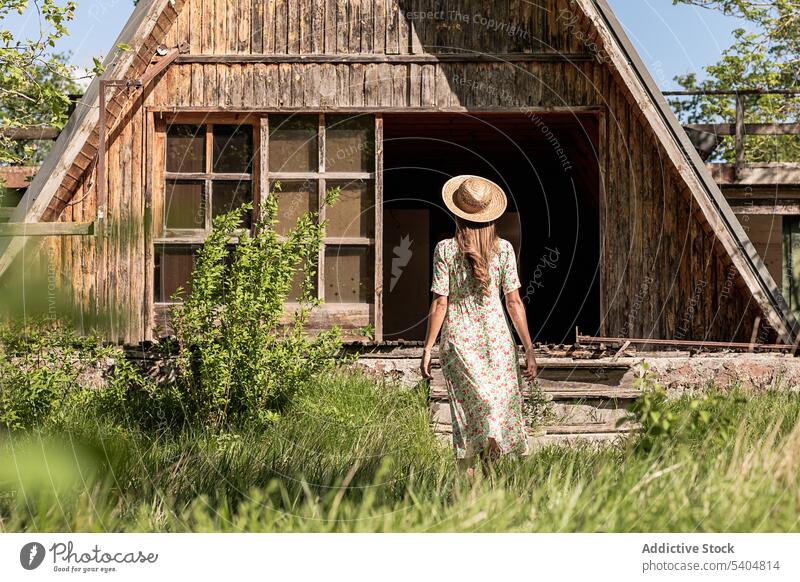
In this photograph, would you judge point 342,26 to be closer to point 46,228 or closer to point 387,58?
point 387,58

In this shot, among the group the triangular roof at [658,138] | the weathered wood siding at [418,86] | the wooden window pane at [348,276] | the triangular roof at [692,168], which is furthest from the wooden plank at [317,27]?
the triangular roof at [692,168]

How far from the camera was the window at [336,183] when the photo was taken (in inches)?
350

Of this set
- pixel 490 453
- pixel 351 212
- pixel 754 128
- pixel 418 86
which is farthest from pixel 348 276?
pixel 754 128

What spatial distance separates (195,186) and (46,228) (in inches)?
76.8

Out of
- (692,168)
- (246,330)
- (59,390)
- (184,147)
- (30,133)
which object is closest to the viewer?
(59,390)

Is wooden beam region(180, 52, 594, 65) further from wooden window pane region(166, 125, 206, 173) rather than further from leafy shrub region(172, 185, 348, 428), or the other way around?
leafy shrub region(172, 185, 348, 428)

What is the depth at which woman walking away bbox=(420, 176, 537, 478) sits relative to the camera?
5465mm

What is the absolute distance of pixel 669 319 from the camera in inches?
343

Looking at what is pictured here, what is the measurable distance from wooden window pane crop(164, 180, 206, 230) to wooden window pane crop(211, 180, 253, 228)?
0.11 m

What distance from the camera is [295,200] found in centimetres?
896

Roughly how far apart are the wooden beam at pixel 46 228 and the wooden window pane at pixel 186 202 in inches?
44.6

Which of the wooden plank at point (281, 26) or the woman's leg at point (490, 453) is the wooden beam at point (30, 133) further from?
the woman's leg at point (490, 453)

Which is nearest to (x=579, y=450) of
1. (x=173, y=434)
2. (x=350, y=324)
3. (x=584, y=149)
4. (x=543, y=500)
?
(x=543, y=500)

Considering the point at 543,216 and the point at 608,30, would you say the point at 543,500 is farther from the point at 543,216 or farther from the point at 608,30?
the point at 543,216
